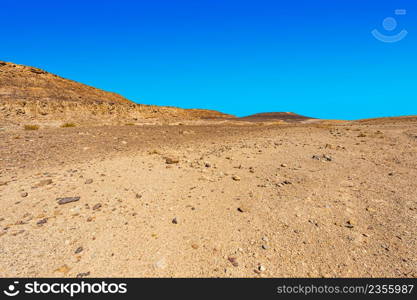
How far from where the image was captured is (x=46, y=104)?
2300 centimetres

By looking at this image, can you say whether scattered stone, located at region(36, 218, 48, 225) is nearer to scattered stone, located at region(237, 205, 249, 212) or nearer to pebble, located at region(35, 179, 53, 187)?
pebble, located at region(35, 179, 53, 187)

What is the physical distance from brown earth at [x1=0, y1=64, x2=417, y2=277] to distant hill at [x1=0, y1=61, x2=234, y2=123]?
16202 millimetres

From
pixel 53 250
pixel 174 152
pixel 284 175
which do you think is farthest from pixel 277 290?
pixel 174 152

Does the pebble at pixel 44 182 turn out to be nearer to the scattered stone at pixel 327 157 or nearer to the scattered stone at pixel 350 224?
the scattered stone at pixel 350 224

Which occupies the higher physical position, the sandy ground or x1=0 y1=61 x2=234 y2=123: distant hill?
x1=0 y1=61 x2=234 y2=123: distant hill

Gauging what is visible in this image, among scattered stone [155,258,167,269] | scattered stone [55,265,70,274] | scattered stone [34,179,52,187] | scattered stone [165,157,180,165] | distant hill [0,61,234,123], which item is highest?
distant hill [0,61,234,123]

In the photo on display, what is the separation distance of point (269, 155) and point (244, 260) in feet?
18.1

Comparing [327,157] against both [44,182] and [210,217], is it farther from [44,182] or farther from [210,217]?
[44,182]

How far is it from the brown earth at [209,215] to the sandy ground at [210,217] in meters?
0.02

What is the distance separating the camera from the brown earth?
282 cm

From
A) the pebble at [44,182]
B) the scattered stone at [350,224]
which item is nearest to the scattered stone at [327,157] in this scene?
the scattered stone at [350,224]

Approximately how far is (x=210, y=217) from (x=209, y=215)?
7 centimetres

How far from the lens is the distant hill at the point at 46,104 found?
826 inches

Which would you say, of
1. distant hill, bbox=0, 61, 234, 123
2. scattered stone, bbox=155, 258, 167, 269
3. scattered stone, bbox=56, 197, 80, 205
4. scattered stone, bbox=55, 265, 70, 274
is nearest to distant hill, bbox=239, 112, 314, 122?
distant hill, bbox=0, 61, 234, 123
